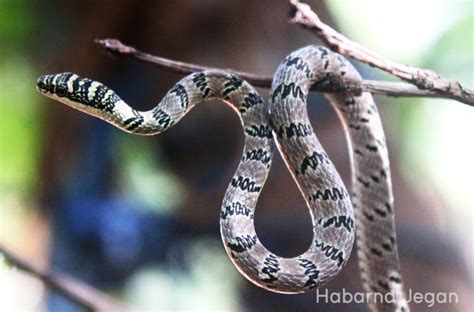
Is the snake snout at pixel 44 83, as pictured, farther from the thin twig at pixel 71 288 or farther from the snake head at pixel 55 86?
the thin twig at pixel 71 288

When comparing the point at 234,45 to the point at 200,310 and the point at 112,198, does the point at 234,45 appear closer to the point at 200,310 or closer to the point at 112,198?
the point at 112,198

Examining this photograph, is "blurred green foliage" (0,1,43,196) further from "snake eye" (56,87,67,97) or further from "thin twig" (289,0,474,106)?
"thin twig" (289,0,474,106)

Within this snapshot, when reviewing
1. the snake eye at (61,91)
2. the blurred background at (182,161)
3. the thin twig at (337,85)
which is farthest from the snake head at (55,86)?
the blurred background at (182,161)

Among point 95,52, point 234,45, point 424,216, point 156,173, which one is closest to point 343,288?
point 424,216

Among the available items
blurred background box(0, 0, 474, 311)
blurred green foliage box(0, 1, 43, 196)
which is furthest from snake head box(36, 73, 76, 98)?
blurred green foliage box(0, 1, 43, 196)

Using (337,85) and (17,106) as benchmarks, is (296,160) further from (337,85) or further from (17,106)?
(17,106)
